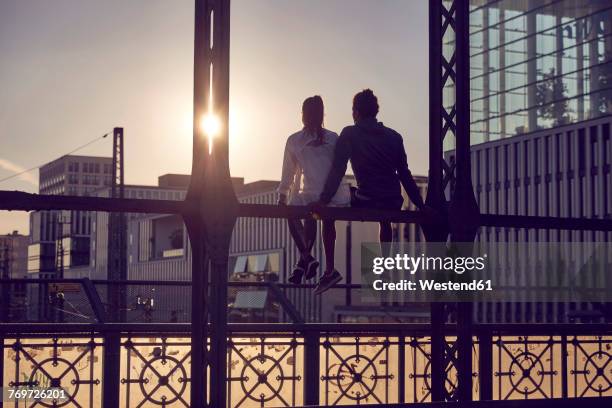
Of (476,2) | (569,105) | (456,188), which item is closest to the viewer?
(456,188)

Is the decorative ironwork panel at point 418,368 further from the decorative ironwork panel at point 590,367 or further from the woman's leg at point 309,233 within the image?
the woman's leg at point 309,233

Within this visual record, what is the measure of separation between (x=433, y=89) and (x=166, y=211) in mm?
2459

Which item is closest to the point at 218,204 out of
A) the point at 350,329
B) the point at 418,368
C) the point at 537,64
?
the point at 350,329

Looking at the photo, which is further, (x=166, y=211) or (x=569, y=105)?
(x=569, y=105)

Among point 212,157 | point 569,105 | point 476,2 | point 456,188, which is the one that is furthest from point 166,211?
point 476,2

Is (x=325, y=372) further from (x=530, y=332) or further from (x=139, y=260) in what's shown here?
(x=139, y=260)

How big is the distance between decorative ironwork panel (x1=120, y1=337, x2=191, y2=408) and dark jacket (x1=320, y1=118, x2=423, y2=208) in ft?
11.0

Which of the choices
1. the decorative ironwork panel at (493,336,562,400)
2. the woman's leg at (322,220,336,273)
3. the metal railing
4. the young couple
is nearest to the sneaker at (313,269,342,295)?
the young couple

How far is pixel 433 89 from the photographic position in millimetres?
8211

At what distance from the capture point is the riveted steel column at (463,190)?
8.08m

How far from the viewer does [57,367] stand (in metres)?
10.2

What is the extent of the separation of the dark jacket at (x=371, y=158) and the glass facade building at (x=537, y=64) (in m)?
64.2

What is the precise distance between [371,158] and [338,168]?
31cm

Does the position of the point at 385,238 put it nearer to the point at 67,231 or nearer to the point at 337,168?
the point at 337,168
